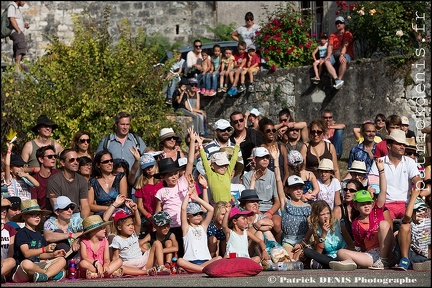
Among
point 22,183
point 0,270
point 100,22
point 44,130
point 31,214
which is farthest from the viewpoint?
point 100,22

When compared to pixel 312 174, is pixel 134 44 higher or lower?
higher

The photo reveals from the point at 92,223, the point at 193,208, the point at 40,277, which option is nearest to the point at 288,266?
the point at 193,208

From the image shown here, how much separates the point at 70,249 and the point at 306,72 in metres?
9.43

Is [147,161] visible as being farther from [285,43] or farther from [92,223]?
[285,43]

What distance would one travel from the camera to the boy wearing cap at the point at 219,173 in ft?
52.1

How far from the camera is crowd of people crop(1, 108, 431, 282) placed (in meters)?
14.6

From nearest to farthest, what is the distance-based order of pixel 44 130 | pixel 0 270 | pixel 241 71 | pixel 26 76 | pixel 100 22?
pixel 0 270 → pixel 44 130 → pixel 26 76 → pixel 241 71 → pixel 100 22

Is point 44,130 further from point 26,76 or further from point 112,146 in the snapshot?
point 26,76

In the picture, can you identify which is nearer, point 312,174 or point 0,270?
point 0,270

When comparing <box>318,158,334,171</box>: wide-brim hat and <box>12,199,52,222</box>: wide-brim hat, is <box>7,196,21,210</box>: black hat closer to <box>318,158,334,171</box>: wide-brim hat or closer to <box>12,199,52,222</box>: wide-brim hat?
<box>12,199,52,222</box>: wide-brim hat

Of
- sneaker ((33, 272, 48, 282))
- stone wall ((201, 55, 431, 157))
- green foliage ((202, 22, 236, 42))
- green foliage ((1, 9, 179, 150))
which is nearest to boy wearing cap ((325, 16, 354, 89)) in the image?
stone wall ((201, 55, 431, 157))

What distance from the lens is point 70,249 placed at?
1479 cm

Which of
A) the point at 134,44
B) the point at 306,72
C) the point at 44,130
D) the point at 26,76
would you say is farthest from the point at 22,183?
the point at 306,72

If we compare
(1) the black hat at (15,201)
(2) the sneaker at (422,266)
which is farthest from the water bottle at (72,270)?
(2) the sneaker at (422,266)
